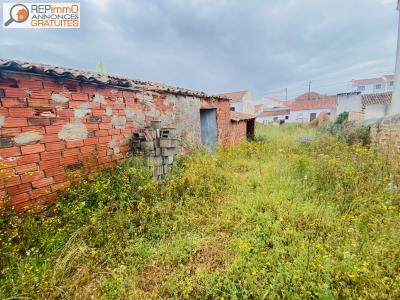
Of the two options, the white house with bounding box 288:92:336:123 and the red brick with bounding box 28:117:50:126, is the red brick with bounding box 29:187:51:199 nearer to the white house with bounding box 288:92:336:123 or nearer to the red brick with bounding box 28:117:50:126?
the red brick with bounding box 28:117:50:126

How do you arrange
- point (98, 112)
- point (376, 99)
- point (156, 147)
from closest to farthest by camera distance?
point (98, 112), point (156, 147), point (376, 99)

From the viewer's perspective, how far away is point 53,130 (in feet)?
10.1

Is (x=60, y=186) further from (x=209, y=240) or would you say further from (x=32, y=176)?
(x=209, y=240)

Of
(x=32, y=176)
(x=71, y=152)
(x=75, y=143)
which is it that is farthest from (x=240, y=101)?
(x=32, y=176)

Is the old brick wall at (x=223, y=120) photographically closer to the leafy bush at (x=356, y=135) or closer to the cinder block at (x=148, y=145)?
the cinder block at (x=148, y=145)

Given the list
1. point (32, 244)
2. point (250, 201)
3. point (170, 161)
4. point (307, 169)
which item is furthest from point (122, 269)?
point (307, 169)

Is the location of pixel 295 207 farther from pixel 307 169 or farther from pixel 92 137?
pixel 92 137

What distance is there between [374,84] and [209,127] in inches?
2383

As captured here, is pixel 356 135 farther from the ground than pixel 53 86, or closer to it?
closer to it

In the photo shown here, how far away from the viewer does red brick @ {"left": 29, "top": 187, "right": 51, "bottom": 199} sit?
281 cm

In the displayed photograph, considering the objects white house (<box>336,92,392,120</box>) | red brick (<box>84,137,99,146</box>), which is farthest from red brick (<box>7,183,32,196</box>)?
white house (<box>336,92,392,120</box>)

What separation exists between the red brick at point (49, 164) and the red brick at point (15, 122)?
23.3 inches

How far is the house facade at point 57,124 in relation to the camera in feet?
8.64

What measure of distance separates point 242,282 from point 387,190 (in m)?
3.30
